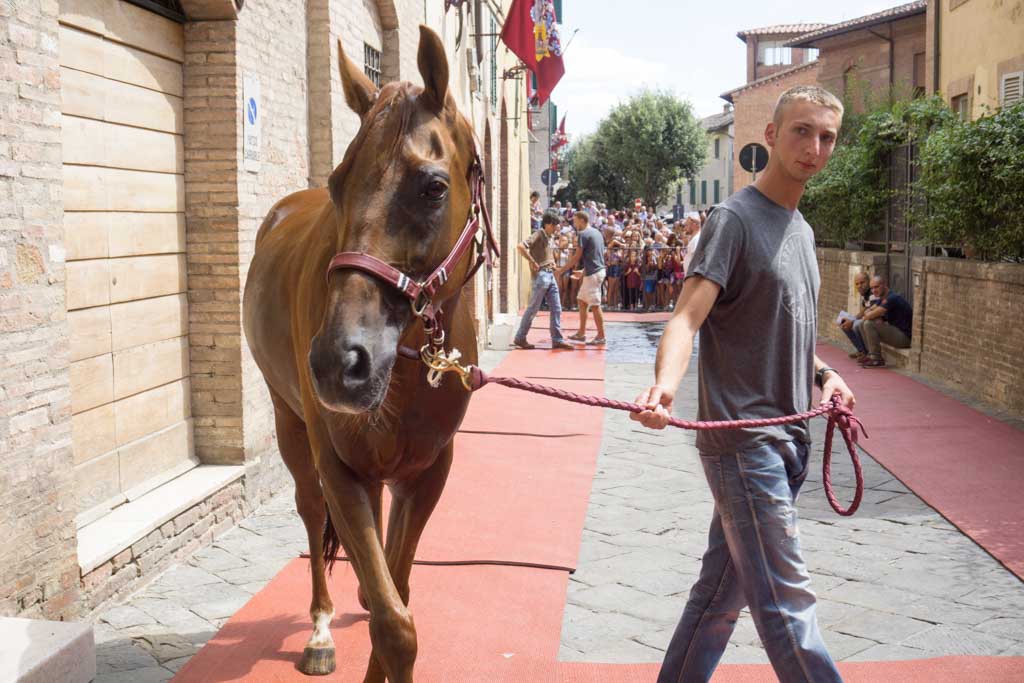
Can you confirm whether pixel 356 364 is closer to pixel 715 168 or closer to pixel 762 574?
pixel 762 574

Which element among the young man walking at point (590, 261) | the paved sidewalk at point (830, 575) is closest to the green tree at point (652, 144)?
the young man walking at point (590, 261)

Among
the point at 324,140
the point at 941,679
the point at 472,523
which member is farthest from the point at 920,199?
the point at 941,679

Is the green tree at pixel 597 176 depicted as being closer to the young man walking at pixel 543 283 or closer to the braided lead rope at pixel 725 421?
the young man walking at pixel 543 283

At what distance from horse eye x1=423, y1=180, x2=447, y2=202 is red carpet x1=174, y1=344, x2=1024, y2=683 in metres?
2.29

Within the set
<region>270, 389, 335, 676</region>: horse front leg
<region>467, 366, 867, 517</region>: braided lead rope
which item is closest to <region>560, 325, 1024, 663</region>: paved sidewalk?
<region>270, 389, 335, 676</region>: horse front leg

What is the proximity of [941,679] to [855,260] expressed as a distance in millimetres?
14992

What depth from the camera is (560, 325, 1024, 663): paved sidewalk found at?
5070 mm

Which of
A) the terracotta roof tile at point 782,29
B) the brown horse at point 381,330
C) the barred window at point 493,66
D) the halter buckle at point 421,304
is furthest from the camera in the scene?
the terracotta roof tile at point 782,29

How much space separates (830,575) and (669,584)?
0.94 meters

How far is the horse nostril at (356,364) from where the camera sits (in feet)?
9.25

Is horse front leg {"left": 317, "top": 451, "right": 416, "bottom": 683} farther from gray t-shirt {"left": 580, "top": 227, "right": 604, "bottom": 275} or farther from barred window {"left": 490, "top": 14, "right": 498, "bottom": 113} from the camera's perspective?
barred window {"left": 490, "top": 14, "right": 498, "bottom": 113}

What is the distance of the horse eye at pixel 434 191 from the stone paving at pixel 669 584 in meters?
2.52

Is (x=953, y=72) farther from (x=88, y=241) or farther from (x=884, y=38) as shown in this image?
(x=88, y=241)

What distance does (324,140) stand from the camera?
9.07 meters
